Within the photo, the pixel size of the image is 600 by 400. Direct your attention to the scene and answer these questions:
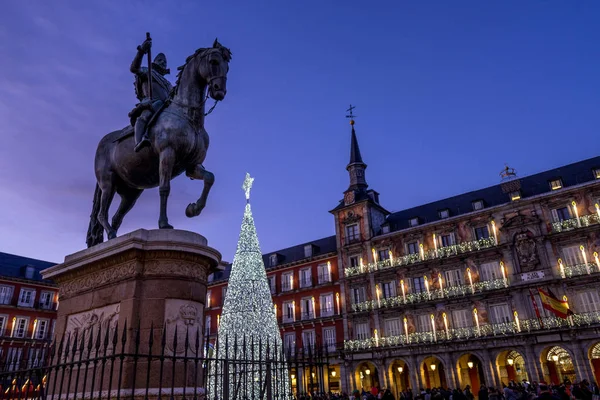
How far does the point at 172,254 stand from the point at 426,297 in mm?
29932

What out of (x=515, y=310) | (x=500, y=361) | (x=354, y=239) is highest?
(x=354, y=239)

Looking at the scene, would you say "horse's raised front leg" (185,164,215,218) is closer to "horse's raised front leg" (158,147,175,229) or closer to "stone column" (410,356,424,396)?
"horse's raised front leg" (158,147,175,229)

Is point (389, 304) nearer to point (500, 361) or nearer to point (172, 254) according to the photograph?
point (500, 361)

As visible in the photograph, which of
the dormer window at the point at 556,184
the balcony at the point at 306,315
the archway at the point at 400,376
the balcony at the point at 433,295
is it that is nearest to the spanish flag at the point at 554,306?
the balcony at the point at 433,295

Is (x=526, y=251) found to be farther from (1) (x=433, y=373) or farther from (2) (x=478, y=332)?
(1) (x=433, y=373)

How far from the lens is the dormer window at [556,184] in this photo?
1197 inches

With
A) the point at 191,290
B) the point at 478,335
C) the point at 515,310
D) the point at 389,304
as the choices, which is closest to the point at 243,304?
the point at 389,304

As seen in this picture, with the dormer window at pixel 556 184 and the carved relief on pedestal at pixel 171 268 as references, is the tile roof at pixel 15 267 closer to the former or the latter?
the carved relief on pedestal at pixel 171 268

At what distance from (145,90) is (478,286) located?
96.2 feet

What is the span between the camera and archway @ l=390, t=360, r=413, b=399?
3256cm

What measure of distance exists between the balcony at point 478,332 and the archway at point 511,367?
1.89m

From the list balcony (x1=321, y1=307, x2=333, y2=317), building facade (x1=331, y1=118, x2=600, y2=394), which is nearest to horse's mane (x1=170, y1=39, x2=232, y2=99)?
building facade (x1=331, y1=118, x2=600, y2=394)

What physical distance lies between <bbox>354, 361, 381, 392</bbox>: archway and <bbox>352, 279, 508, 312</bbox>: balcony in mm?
4244

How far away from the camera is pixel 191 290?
504 cm
